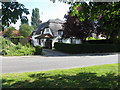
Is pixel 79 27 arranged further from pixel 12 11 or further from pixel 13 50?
pixel 12 11

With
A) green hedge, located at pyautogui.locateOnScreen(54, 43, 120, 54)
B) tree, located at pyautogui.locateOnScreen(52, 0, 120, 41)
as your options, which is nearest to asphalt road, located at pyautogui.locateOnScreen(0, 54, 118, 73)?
tree, located at pyautogui.locateOnScreen(52, 0, 120, 41)

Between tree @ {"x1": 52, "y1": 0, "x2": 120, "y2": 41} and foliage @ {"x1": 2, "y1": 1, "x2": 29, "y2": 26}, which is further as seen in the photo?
tree @ {"x1": 52, "y1": 0, "x2": 120, "y2": 41}

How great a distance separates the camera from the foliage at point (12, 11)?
3.76m


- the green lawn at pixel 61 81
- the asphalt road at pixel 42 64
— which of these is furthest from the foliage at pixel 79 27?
the green lawn at pixel 61 81

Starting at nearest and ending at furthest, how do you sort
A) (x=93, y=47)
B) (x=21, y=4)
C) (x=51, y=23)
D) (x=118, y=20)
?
(x=21, y=4) < (x=118, y=20) < (x=93, y=47) < (x=51, y=23)

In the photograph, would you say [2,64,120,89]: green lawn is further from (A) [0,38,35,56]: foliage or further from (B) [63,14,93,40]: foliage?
(B) [63,14,93,40]: foliage

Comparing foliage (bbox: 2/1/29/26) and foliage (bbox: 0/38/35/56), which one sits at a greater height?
foliage (bbox: 2/1/29/26)

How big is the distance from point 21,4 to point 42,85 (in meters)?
2.64

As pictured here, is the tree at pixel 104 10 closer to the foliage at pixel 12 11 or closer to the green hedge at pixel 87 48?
the foliage at pixel 12 11

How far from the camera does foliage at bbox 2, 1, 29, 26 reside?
148 inches

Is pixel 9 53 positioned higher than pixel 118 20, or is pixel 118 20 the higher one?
pixel 118 20

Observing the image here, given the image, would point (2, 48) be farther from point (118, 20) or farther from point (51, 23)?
point (51, 23)

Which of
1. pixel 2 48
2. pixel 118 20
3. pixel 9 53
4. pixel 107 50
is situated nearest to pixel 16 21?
pixel 118 20

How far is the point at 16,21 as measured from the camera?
13.1 ft
